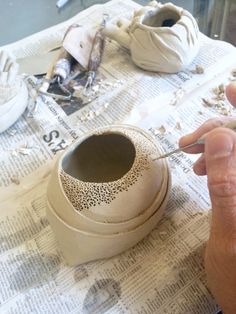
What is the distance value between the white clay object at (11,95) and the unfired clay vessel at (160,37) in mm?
241

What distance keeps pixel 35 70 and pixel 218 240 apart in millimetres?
551

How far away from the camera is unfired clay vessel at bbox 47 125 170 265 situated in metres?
0.47

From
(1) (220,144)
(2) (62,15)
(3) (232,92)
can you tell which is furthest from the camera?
(2) (62,15)

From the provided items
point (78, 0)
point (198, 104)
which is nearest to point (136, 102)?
point (198, 104)

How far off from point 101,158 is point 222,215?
221mm

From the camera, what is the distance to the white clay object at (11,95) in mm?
664

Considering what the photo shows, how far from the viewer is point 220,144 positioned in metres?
0.37

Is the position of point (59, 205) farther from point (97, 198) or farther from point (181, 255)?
point (181, 255)

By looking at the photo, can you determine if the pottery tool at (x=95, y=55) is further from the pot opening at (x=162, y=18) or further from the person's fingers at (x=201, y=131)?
the person's fingers at (x=201, y=131)

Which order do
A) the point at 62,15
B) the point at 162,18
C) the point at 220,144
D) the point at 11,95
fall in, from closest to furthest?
the point at 220,144
the point at 11,95
the point at 162,18
the point at 62,15

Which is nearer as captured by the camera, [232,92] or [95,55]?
[232,92]

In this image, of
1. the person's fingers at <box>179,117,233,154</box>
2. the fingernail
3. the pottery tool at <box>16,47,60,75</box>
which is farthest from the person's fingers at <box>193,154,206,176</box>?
the pottery tool at <box>16,47,60,75</box>

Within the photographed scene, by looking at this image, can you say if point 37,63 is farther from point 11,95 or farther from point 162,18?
point 162,18

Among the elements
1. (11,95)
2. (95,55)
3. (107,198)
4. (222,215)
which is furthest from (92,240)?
(95,55)
